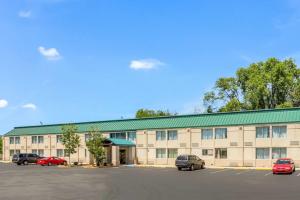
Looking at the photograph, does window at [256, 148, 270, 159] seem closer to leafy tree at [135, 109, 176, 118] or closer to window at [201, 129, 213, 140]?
window at [201, 129, 213, 140]

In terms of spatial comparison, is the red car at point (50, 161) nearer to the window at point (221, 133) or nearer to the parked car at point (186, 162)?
the window at point (221, 133)

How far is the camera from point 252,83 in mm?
84125

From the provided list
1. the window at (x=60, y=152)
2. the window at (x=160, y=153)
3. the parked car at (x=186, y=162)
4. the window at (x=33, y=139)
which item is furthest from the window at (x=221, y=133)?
the window at (x=33, y=139)

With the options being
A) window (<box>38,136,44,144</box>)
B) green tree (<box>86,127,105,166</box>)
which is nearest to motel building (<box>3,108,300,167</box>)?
green tree (<box>86,127,105,166</box>)

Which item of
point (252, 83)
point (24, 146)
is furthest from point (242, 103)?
point (24, 146)

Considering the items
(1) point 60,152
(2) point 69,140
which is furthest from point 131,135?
(1) point 60,152

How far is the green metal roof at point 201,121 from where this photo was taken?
56.0 m

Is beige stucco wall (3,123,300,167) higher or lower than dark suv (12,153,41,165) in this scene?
higher

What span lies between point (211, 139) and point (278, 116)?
9437 mm

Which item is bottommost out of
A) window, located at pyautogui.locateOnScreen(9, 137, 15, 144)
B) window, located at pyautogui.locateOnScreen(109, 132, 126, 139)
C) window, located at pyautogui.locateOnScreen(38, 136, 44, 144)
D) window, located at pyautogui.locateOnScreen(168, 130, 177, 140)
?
window, located at pyautogui.locateOnScreen(9, 137, 15, 144)

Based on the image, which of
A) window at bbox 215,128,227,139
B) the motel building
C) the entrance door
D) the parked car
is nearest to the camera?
the parked car

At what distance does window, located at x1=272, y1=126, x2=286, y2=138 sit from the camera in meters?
55.3

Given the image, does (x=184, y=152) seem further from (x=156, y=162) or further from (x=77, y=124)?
(x=77, y=124)

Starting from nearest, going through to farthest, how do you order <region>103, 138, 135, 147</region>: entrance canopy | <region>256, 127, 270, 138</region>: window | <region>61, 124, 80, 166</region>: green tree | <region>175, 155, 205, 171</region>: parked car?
<region>175, 155, 205, 171</region>: parked car < <region>256, 127, 270, 138</region>: window < <region>103, 138, 135, 147</region>: entrance canopy < <region>61, 124, 80, 166</region>: green tree
